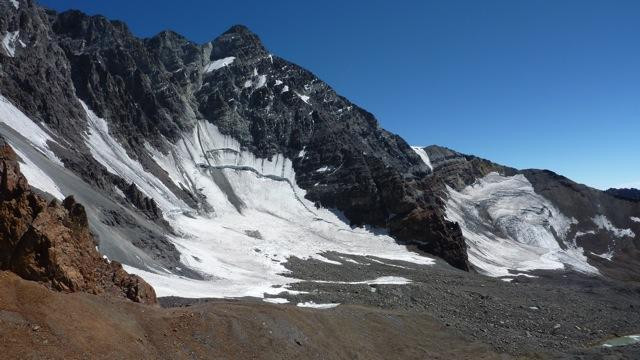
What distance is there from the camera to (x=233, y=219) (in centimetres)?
10512

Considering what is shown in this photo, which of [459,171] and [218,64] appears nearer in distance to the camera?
[218,64]

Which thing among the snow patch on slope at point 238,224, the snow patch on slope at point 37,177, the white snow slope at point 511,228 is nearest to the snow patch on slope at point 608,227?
the white snow slope at point 511,228

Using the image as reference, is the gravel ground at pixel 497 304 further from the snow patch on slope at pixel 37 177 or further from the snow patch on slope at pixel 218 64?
the snow patch on slope at pixel 218 64

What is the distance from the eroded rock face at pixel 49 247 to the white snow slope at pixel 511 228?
3697 inches

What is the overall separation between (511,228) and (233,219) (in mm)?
83745

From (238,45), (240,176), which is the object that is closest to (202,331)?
(240,176)

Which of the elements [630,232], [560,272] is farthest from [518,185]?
[560,272]

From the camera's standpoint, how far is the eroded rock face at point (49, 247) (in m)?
24.7

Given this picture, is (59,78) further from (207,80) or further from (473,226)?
(473,226)

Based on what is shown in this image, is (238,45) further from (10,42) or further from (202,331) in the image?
(202,331)

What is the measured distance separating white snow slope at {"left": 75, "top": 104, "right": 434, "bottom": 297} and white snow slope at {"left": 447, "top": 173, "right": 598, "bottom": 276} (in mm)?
30838

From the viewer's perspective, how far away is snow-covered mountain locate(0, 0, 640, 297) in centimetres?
6744

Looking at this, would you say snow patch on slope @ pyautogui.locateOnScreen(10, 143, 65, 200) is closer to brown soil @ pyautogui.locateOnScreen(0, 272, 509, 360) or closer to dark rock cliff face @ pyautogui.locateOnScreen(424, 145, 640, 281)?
brown soil @ pyautogui.locateOnScreen(0, 272, 509, 360)

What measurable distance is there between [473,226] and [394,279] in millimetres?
79681
